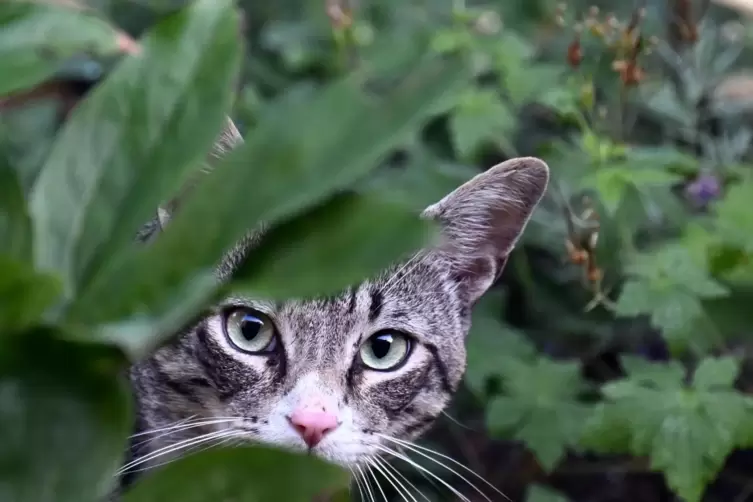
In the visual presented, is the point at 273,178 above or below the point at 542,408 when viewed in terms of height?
above

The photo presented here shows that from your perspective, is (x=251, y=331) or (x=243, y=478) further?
(x=251, y=331)

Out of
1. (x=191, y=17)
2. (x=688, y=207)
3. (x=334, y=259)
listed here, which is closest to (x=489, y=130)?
(x=688, y=207)

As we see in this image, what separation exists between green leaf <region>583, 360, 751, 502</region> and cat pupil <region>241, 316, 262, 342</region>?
1.59ft

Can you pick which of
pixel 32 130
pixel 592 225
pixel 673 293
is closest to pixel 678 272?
pixel 673 293

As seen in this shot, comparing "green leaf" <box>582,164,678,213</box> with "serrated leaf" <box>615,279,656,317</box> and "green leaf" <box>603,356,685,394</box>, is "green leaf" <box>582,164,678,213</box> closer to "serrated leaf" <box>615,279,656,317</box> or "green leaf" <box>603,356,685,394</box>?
"serrated leaf" <box>615,279,656,317</box>

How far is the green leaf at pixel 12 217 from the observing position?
39cm

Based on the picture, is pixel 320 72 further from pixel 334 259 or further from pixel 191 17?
pixel 334 259

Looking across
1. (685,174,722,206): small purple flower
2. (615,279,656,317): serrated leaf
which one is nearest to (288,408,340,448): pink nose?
(615,279,656,317): serrated leaf

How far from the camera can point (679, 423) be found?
104 cm

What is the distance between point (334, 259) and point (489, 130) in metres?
1.06

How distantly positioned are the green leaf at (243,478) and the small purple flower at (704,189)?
1210mm

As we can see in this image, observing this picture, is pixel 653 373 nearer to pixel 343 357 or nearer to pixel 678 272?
pixel 678 272

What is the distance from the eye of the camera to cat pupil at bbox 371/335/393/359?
1063 mm

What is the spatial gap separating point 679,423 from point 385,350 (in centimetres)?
40
